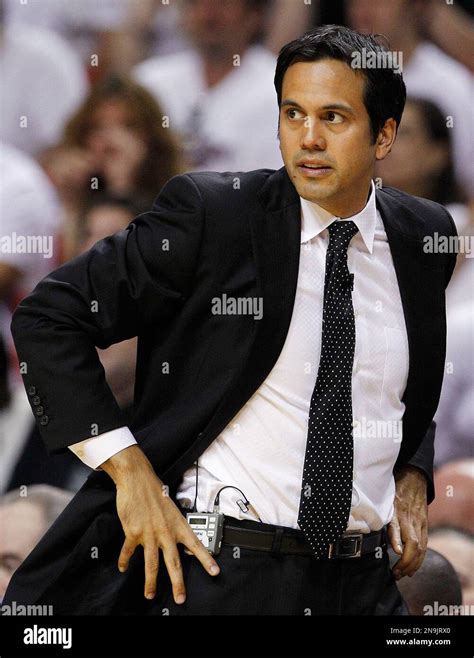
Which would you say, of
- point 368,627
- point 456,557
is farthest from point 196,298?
point 456,557

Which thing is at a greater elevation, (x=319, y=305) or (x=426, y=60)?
(x=426, y=60)

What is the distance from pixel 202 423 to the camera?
199 cm

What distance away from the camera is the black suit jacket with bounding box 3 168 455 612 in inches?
77.3

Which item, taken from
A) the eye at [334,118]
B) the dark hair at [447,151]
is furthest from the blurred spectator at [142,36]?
the eye at [334,118]

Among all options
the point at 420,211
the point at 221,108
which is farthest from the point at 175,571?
the point at 221,108

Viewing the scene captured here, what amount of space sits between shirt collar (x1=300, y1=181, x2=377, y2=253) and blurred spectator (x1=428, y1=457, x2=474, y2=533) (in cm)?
175

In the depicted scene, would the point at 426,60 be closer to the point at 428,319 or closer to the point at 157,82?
the point at 157,82

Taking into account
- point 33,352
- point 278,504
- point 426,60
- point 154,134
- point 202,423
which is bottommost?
point 278,504

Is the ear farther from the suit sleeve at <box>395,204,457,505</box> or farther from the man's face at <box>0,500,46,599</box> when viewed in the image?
the man's face at <box>0,500,46,599</box>

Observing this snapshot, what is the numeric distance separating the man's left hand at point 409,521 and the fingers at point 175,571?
500 mm

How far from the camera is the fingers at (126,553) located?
6.37 ft

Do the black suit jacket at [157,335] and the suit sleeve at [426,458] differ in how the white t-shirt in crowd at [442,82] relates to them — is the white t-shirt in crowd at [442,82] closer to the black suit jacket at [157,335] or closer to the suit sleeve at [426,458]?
the suit sleeve at [426,458]

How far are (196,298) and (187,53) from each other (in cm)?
194

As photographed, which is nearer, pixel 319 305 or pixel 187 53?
pixel 319 305
